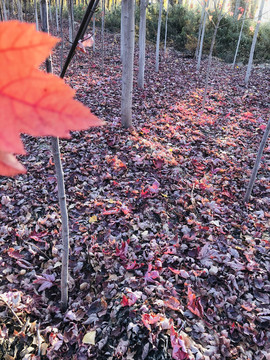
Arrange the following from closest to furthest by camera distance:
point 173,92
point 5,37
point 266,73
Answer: point 5,37 → point 173,92 → point 266,73

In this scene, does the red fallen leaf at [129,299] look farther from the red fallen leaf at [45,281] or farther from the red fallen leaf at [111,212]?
the red fallen leaf at [111,212]

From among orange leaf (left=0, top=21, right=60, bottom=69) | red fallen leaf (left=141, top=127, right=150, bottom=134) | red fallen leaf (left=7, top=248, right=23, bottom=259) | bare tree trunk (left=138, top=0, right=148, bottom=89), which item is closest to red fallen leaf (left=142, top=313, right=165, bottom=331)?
red fallen leaf (left=7, top=248, right=23, bottom=259)

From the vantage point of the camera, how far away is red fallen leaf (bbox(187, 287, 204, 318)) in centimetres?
226

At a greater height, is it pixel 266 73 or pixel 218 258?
pixel 266 73

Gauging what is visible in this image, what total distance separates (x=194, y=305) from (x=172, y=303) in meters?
0.22

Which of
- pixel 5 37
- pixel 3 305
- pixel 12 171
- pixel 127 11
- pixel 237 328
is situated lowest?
pixel 237 328

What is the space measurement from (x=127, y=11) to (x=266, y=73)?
10552mm

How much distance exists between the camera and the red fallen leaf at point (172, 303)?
7.35 feet

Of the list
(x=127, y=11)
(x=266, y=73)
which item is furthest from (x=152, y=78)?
(x=266, y=73)

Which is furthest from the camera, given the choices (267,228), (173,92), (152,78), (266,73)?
(266,73)

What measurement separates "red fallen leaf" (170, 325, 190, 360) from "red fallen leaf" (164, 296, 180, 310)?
26 centimetres

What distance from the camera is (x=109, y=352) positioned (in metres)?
1.91

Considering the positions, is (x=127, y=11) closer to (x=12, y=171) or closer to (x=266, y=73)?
(x=12, y=171)

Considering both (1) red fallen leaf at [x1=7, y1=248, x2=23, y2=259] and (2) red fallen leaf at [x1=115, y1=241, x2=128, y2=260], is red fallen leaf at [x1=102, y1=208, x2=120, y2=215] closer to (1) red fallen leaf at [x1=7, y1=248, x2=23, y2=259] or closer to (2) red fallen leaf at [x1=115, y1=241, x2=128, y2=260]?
(2) red fallen leaf at [x1=115, y1=241, x2=128, y2=260]
